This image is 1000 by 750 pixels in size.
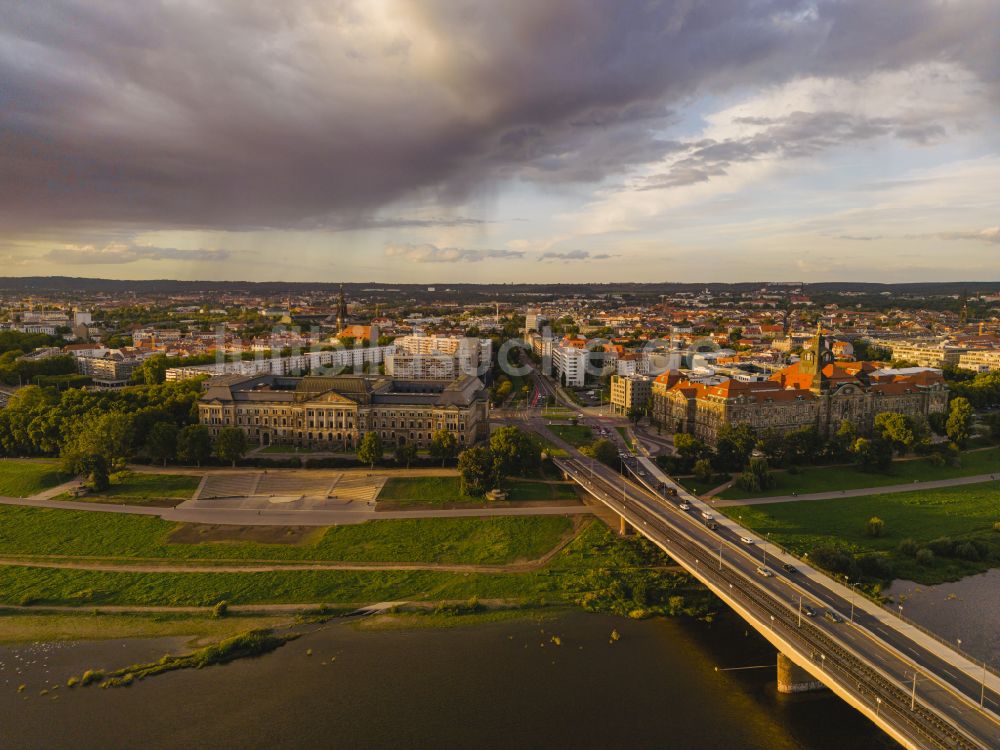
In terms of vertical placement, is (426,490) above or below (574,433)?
below

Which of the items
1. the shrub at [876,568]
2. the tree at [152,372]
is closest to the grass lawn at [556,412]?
the shrub at [876,568]

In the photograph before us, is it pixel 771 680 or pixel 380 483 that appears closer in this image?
pixel 771 680

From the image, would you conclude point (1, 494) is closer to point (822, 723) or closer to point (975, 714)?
point (822, 723)

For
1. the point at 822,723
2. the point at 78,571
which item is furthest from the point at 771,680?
the point at 78,571

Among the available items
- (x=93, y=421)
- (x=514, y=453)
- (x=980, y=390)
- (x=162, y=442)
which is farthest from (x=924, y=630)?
(x=980, y=390)

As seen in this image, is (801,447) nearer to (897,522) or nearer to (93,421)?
(897,522)

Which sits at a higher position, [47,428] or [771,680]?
[47,428]

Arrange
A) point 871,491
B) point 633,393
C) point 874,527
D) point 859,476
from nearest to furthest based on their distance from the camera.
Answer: point 874,527 → point 871,491 → point 859,476 → point 633,393
